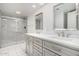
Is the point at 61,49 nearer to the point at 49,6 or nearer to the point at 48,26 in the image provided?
the point at 48,26

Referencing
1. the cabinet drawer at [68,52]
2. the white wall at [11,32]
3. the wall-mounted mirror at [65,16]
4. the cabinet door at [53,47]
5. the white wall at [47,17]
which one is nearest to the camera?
the cabinet drawer at [68,52]

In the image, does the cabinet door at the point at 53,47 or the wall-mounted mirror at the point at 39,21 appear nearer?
the cabinet door at the point at 53,47

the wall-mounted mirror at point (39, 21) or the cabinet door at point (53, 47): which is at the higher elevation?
the wall-mounted mirror at point (39, 21)

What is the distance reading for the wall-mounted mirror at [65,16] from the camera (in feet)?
5.23

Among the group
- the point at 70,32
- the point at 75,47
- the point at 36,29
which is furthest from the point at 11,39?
the point at 75,47

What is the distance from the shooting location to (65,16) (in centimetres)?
180

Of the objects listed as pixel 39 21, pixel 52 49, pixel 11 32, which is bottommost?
pixel 52 49

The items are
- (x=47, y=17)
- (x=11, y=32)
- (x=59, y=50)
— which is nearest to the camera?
(x=59, y=50)

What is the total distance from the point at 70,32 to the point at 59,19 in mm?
510

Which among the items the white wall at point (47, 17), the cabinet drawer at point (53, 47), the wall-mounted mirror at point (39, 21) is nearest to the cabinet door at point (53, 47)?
the cabinet drawer at point (53, 47)

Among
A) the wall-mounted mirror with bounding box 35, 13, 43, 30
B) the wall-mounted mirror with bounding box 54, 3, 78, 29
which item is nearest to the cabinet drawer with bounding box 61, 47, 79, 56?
the wall-mounted mirror with bounding box 54, 3, 78, 29

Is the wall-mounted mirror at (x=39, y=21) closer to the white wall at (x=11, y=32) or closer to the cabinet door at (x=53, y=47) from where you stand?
the white wall at (x=11, y=32)

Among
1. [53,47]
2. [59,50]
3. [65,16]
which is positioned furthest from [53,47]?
[65,16]

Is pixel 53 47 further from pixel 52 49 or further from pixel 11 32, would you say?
pixel 11 32
